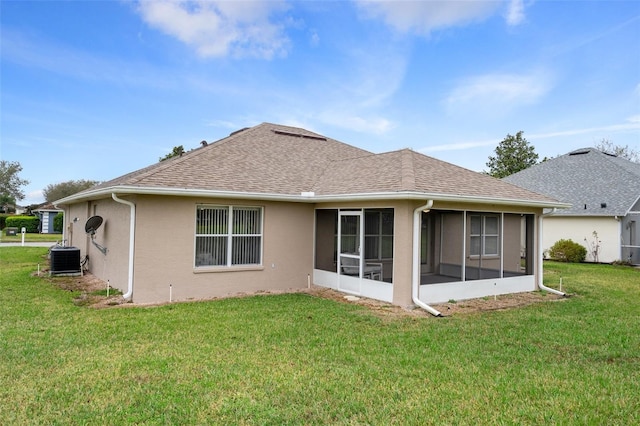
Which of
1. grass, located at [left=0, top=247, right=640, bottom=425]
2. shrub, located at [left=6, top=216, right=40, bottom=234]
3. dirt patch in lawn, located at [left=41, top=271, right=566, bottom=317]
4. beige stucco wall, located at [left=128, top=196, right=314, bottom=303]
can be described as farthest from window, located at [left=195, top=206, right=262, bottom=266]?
shrub, located at [left=6, top=216, right=40, bottom=234]

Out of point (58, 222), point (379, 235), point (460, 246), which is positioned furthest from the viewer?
point (58, 222)

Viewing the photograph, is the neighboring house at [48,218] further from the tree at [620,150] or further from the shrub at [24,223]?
the tree at [620,150]

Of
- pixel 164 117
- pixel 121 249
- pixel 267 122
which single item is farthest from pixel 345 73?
pixel 121 249

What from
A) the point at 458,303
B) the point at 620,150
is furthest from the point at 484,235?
the point at 620,150

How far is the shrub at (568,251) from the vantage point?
21.8 meters

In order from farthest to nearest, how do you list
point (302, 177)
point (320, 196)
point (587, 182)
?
point (587, 182) < point (302, 177) < point (320, 196)

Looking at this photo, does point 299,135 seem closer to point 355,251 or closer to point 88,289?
point 355,251

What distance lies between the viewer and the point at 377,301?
1016 centimetres

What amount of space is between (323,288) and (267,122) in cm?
753

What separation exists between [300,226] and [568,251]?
17117 millimetres

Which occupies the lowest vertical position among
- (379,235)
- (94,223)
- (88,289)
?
(88,289)

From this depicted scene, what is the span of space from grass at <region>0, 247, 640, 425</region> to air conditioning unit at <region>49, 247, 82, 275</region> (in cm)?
482

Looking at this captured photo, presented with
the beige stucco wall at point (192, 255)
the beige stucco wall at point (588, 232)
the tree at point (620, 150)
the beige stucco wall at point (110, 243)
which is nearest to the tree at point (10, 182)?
the beige stucco wall at point (110, 243)

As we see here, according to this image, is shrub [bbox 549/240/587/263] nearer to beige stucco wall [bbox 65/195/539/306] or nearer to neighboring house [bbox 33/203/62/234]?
beige stucco wall [bbox 65/195/539/306]
